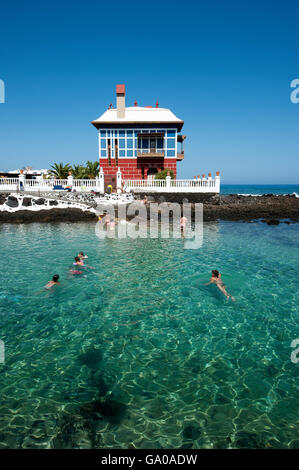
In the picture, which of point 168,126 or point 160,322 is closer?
point 160,322

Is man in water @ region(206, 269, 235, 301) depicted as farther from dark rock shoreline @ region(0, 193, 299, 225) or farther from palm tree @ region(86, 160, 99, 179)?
palm tree @ region(86, 160, 99, 179)

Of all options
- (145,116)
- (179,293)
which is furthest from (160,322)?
(145,116)

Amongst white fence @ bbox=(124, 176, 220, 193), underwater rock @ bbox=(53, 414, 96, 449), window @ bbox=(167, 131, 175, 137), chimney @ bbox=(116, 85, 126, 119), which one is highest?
chimney @ bbox=(116, 85, 126, 119)

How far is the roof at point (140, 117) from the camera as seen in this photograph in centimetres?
3762

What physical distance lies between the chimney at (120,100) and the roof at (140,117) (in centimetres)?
59

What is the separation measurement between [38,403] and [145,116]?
4003 cm

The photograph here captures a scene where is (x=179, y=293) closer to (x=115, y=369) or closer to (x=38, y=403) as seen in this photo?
(x=115, y=369)

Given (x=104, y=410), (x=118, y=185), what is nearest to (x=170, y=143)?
(x=118, y=185)

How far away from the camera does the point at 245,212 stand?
3025cm

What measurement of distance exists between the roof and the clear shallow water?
29698 mm

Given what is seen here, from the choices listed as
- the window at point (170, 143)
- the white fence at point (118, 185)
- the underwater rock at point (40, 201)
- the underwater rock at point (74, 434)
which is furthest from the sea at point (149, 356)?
the window at point (170, 143)

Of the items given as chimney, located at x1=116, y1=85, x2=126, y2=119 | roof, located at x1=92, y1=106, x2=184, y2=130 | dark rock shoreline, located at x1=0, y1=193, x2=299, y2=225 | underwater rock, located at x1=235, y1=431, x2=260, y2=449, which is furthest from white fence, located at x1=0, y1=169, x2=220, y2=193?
underwater rock, located at x1=235, y1=431, x2=260, y2=449

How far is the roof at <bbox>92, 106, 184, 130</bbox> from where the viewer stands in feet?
123

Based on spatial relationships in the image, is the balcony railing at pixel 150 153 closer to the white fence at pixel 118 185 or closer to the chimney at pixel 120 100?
the chimney at pixel 120 100
